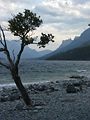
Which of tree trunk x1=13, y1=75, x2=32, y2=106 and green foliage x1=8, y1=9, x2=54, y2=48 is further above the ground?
green foliage x1=8, y1=9, x2=54, y2=48

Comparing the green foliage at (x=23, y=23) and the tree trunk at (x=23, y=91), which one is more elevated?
the green foliage at (x=23, y=23)

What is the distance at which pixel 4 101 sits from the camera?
35688mm

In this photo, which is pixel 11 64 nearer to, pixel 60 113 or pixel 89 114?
pixel 60 113

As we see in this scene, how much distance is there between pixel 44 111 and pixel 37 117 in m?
2.48

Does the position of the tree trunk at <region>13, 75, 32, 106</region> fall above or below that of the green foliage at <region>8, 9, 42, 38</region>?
below

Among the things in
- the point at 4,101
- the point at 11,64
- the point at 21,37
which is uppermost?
the point at 21,37

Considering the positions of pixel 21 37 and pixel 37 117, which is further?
pixel 21 37

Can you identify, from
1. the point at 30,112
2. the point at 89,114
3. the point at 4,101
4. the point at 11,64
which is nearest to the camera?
the point at 89,114

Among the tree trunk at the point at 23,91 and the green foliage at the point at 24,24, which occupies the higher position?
the green foliage at the point at 24,24

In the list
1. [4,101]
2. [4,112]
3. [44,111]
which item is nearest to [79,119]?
[44,111]

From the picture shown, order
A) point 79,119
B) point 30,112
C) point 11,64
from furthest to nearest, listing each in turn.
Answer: point 11,64, point 30,112, point 79,119

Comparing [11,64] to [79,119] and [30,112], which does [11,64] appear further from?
[79,119]

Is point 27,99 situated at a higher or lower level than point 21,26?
lower

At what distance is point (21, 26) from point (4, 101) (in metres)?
10.2
